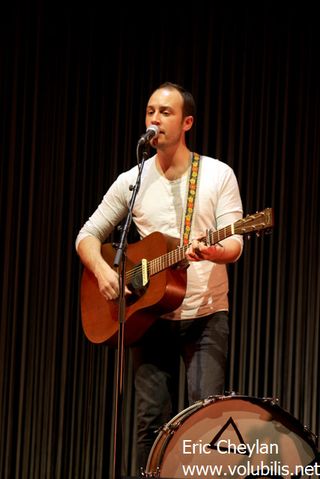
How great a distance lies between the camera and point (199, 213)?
11.6 feet

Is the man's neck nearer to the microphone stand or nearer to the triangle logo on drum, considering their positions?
the microphone stand

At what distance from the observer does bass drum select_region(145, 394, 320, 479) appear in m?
3.10

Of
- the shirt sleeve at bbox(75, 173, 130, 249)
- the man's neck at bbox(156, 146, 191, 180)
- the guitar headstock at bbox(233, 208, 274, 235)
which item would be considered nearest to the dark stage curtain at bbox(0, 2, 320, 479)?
the shirt sleeve at bbox(75, 173, 130, 249)

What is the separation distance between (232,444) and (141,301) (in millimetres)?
759

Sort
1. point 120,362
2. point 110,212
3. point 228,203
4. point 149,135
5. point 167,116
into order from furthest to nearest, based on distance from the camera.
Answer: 1. point 110,212
2. point 167,116
3. point 228,203
4. point 149,135
5. point 120,362

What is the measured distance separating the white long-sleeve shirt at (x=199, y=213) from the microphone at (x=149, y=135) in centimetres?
31

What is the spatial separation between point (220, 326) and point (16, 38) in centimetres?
251

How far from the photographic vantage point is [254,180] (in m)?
4.70

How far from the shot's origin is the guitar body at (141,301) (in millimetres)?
3402

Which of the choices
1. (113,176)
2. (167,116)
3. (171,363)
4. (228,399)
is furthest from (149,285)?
(113,176)

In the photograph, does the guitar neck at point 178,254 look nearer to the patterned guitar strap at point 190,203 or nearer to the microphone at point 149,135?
the patterned guitar strap at point 190,203

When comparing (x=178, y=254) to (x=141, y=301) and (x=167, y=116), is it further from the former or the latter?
(x=167, y=116)

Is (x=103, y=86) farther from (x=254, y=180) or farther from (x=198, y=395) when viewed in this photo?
(x=198, y=395)

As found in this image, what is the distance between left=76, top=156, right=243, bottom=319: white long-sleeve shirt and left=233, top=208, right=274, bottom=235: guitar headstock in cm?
29
